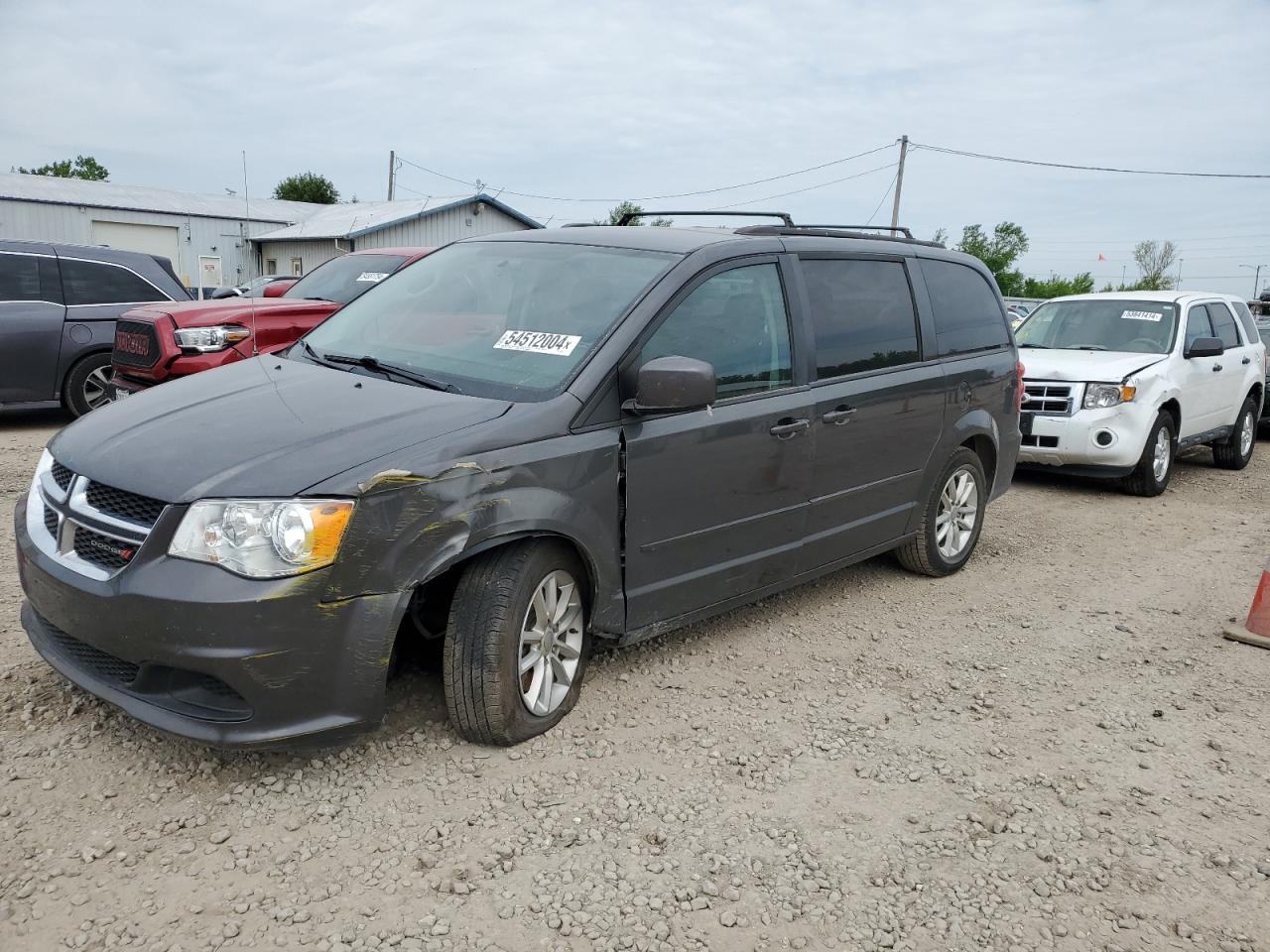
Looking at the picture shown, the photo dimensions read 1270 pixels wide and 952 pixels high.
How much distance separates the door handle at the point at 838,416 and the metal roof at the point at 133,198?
31826 mm

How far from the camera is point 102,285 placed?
959 cm

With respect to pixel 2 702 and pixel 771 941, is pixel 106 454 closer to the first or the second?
pixel 2 702

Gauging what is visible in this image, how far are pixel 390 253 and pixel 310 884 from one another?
7975 millimetres

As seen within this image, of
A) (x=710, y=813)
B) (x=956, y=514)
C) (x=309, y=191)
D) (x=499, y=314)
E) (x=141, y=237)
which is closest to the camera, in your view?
(x=710, y=813)

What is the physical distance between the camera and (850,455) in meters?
4.68

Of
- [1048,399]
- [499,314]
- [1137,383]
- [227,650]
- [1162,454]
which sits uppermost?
[499,314]

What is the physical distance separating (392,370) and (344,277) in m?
6.11

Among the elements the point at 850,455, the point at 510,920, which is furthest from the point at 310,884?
the point at 850,455

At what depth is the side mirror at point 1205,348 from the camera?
Result: 8703 mm

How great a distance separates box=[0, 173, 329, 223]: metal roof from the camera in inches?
1357

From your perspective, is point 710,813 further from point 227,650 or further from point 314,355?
point 314,355

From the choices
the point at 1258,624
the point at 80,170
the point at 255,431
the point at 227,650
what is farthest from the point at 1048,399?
the point at 80,170

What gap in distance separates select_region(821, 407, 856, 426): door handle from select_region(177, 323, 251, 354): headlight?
17.1 ft

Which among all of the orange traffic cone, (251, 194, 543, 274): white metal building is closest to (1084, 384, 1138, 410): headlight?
the orange traffic cone
